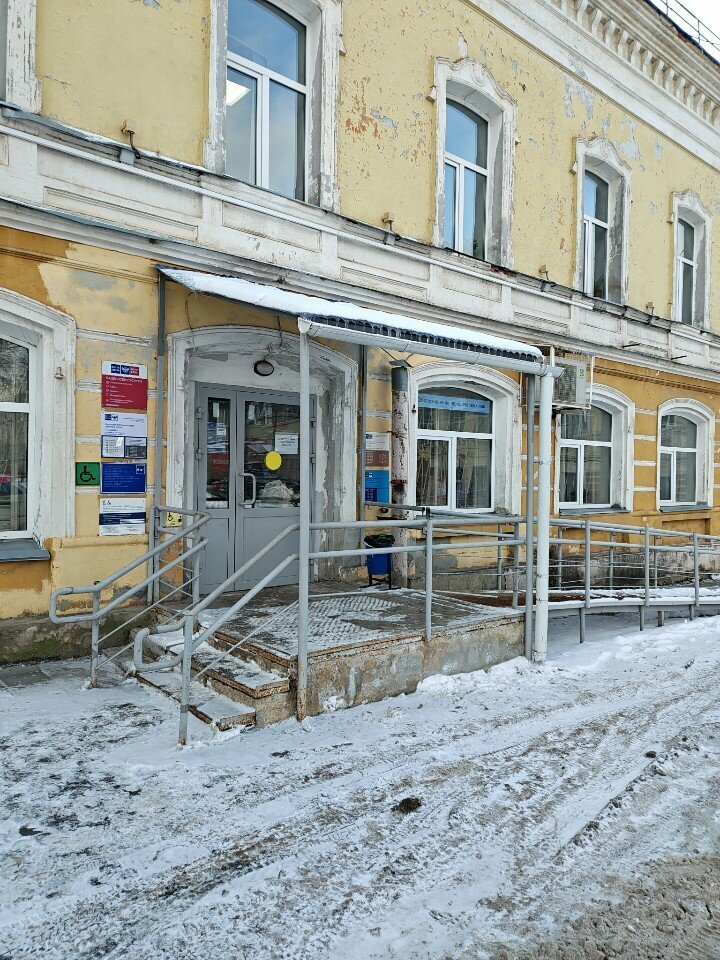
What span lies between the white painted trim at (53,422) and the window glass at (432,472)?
3962mm

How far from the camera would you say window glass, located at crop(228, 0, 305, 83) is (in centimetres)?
650

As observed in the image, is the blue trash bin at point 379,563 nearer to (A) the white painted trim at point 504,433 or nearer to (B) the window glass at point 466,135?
(A) the white painted trim at point 504,433

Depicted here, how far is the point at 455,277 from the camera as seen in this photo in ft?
27.0

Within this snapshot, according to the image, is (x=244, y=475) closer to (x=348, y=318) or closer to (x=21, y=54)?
(x=348, y=318)

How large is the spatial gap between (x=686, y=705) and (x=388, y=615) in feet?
7.36

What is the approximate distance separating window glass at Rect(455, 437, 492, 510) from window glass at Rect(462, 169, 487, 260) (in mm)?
2371

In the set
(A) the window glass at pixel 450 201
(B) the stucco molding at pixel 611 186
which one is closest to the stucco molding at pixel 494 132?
(A) the window glass at pixel 450 201

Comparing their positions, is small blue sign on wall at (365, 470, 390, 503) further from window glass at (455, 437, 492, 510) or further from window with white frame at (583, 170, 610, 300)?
window with white frame at (583, 170, 610, 300)

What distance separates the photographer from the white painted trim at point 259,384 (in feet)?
19.7

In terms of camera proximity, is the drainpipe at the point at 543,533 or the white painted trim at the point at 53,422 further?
the drainpipe at the point at 543,533

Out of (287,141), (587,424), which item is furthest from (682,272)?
(287,141)

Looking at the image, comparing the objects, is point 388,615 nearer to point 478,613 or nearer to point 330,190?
point 478,613

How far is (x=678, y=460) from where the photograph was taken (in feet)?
39.8

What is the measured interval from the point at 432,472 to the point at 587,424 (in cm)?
327
